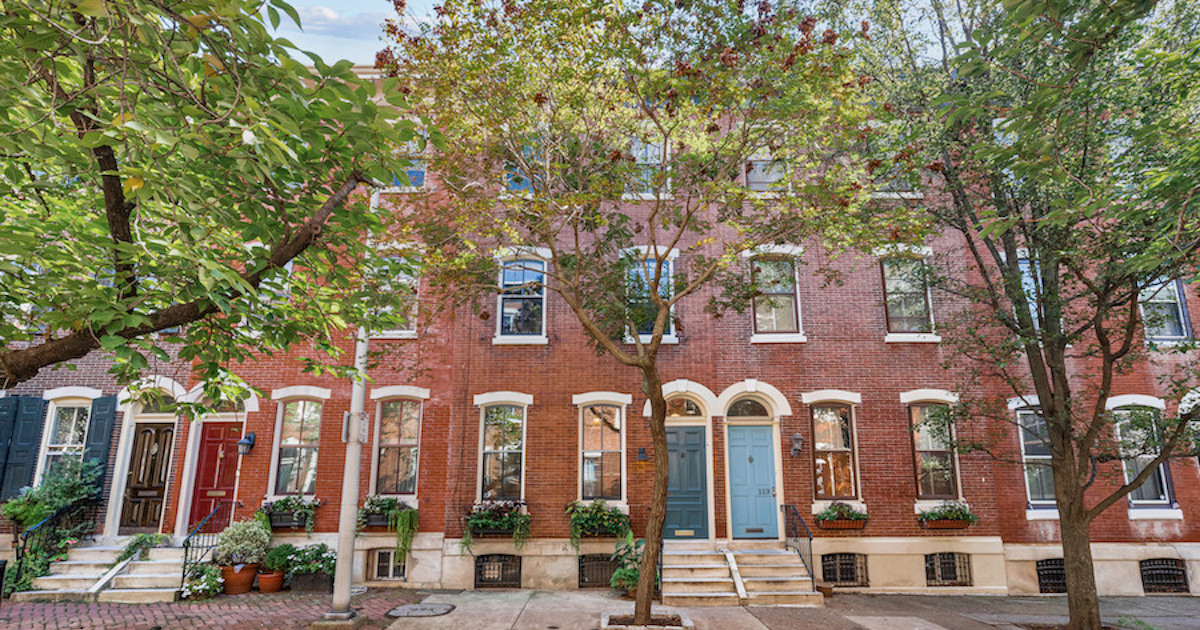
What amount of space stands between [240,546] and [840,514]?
11.5m

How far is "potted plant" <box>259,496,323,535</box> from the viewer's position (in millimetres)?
12188

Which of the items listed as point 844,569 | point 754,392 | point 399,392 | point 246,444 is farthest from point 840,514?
point 246,444

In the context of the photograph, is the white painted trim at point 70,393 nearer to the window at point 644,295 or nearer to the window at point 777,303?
the window at point 644,295

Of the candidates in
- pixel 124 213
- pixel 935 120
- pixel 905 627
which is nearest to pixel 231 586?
pixel 124 213

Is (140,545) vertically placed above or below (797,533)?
below

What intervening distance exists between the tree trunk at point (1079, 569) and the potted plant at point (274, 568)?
1329cm

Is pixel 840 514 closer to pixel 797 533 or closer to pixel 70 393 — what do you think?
pixel 797 533

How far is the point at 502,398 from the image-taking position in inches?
499

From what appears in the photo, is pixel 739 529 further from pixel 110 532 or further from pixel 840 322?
pixel 110 532

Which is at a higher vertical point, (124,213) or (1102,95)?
(1102,95)

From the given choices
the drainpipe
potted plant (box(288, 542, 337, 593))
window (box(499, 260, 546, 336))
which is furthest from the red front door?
window (box(499, 260, 546, 336))

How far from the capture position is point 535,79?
917 centimetres

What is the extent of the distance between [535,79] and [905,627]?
999 cm

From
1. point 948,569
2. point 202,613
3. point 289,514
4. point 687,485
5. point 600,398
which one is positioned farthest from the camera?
point 600,398
